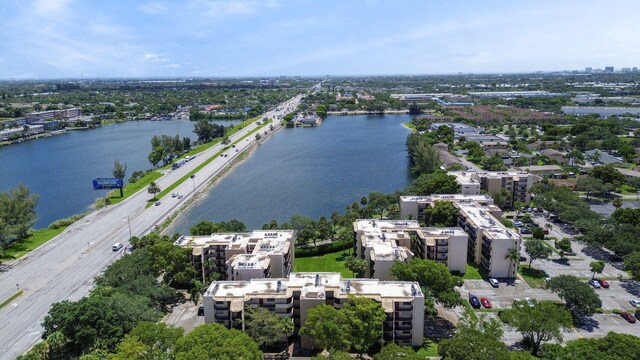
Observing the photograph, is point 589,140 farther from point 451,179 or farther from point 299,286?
point 299,286

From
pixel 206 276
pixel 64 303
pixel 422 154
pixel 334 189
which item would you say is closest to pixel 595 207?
pixel 422 154

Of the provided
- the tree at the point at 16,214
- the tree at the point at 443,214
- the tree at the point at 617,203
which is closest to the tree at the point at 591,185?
the tree at the point at 617,203

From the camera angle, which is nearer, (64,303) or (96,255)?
(64,303)

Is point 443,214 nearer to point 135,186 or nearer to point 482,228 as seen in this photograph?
point 482,228

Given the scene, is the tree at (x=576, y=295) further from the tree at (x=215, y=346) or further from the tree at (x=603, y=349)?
the tree at (x=215, y=346)

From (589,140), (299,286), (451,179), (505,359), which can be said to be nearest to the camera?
(505,359)

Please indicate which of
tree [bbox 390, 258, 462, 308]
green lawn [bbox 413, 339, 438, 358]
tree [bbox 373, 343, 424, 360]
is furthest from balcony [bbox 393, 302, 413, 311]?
tree [bbox 373, 343, 424, 360]

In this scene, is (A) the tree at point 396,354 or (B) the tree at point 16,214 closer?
(A) the tree at point 396,354

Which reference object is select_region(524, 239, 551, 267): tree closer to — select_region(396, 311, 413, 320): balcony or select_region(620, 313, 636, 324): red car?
select_region(620, 313, 636, 324): red car
